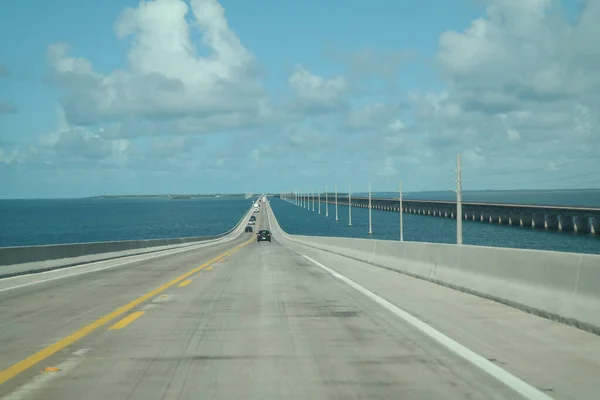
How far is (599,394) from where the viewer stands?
→ 6207mm

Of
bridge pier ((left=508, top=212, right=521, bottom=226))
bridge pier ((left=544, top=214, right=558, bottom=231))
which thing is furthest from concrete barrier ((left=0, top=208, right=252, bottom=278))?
bridge pier ((left=508, top=212, right=521, bottom=226))

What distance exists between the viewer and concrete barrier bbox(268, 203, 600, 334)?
945cm

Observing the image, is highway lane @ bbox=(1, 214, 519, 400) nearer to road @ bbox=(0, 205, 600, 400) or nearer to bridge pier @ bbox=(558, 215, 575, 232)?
road @ bbox=(0, 205, 600, 400)

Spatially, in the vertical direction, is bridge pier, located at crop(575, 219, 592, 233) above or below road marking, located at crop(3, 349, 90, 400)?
above

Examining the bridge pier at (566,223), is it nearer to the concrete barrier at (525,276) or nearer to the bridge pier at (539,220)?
the bridge pier at (539,220)

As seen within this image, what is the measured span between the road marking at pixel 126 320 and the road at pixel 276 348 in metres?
0.04

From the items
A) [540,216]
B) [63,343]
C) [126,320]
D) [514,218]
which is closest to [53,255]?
[126,320]

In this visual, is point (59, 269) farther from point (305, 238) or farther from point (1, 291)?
point (305, 238)

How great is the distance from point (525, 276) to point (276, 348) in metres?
5.28

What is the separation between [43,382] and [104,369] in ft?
2.39

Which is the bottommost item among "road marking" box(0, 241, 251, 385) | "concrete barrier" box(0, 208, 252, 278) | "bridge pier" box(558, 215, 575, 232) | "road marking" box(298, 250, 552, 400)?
"road marking" box(298, 250, 552, 400)

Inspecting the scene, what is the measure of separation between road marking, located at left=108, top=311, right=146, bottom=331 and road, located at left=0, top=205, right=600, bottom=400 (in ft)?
0.12

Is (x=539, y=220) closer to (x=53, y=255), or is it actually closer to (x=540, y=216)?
(x=540, y=216)

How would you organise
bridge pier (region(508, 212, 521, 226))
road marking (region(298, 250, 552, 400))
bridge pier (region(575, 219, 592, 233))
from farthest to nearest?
bridge pier (region(508, 212, 521, 226))
bridge pier (region(575, 219, 592, 233))
road marking (region(298, 250, 552, 400))
